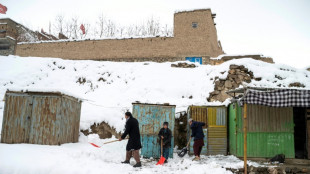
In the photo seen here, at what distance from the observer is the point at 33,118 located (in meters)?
9.70

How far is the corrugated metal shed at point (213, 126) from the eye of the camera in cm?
1150

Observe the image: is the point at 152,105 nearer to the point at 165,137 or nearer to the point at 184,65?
the point at 165,137

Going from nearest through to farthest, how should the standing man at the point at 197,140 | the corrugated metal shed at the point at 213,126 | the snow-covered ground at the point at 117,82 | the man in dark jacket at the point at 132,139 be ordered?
the man in dark jacket at the point at 132,139, the standing man at the point at 197,140, the corrugated metal shed at the point at 213,126, the snow-covered ground at the point at 117,82

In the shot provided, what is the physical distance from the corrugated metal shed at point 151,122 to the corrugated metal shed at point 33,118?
3326mm

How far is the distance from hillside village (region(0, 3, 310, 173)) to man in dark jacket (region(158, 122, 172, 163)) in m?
0.53

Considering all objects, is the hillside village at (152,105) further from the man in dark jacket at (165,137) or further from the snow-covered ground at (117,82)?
the man in dark jacket at (165,137)

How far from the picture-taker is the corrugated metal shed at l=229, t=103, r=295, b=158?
31.6ft

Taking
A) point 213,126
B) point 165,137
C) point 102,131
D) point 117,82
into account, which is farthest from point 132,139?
point 117,82

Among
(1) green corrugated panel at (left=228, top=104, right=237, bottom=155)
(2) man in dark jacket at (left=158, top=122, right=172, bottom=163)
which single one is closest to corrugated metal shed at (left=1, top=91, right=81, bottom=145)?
(2) man in dark jacket at (left=158, top=122, right=172, bottom=163)

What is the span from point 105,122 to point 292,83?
12357 millimetres

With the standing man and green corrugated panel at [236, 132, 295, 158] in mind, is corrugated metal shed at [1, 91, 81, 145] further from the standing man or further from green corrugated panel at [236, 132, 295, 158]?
green corrugated panel at [236, 132, 295, 158]

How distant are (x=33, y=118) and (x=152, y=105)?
508 cm

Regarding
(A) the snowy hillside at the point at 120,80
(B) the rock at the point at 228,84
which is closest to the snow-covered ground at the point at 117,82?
(A) the snowy hillside at the point at 120,80

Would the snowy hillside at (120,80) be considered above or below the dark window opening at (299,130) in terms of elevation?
above
